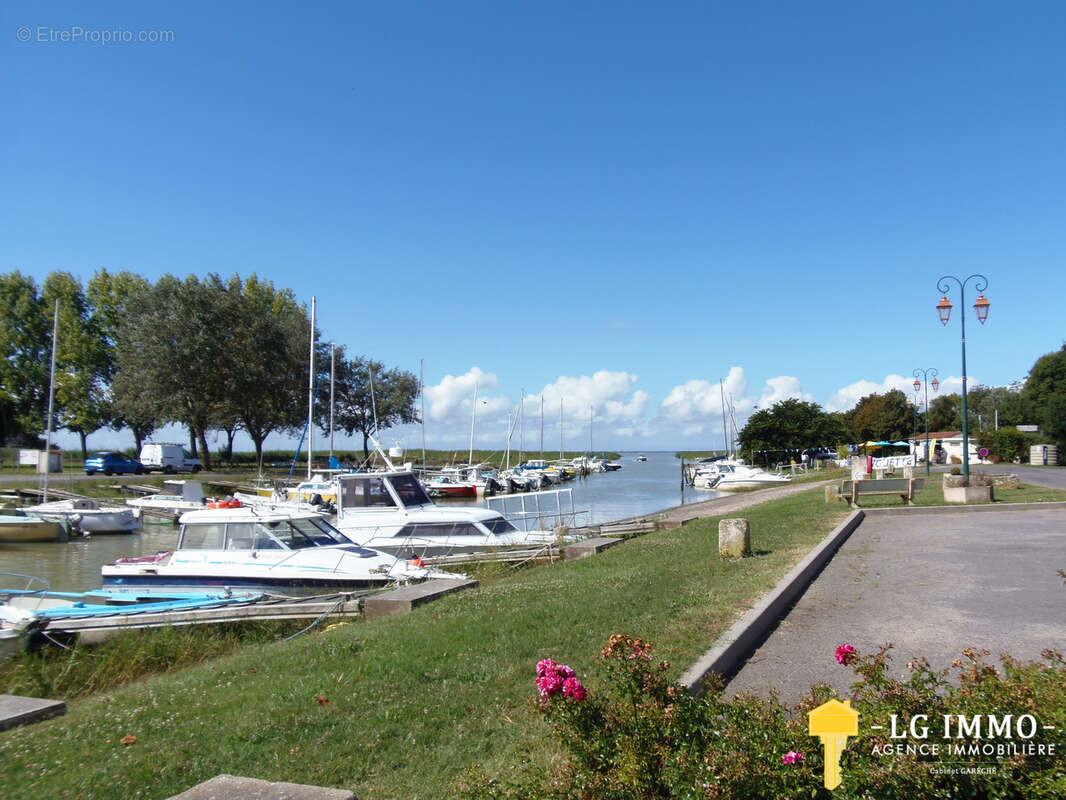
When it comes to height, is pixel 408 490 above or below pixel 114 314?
below

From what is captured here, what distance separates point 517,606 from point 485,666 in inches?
102

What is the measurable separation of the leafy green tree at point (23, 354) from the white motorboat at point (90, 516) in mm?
36574

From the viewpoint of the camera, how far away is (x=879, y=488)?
2102 centimetres

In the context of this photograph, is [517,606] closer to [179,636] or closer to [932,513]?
[179,636]

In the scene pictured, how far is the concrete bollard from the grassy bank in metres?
2.19

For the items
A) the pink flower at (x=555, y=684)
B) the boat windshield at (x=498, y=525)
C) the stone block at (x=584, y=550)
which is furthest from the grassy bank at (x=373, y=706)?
the boat windshield at (x=498, y=525)

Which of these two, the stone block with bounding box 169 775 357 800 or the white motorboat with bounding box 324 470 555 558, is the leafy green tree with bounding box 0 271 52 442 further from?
the stone block with bounding box 169 775 357 800

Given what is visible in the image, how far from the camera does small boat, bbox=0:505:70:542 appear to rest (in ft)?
99.2

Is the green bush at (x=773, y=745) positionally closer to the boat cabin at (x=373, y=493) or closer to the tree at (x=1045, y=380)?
the boat cabin at (x=373, y=493)

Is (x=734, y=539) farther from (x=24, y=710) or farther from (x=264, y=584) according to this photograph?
(x=264, y=584)

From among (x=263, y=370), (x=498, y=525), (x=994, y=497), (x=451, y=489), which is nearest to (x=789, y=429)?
(x=451, y=489)

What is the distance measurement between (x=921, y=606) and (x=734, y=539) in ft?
11.1

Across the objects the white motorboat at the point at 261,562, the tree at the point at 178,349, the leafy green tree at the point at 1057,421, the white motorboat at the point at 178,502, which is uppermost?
the tree at the point at 178,349

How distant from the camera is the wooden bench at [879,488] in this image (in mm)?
20719
